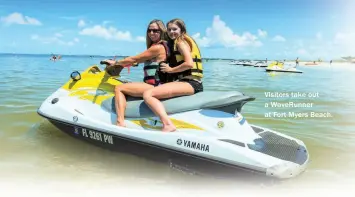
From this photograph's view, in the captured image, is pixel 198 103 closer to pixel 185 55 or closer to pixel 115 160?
pixel 185 55

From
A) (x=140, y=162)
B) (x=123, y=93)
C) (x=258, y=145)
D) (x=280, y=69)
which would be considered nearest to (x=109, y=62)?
(x=123, y=93)

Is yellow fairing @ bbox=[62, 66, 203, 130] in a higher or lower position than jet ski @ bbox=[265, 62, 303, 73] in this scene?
higher

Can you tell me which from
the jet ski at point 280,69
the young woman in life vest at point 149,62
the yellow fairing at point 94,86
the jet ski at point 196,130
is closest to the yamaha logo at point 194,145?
the jet ski at point 196,130

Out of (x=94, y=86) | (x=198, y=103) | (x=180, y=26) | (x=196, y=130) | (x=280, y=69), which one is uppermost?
(x=180, y=26)

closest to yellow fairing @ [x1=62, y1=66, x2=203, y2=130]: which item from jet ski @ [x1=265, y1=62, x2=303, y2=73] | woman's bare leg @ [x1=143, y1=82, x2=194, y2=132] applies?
woman's bare leg @ [x1=143, y1=82, x2=194, y2=132]

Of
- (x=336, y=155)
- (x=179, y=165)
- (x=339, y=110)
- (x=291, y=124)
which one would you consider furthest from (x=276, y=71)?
(x=179, y=165)

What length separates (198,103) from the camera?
370cm

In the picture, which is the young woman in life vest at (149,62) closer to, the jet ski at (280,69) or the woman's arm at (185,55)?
the woman's arm at (185,55)

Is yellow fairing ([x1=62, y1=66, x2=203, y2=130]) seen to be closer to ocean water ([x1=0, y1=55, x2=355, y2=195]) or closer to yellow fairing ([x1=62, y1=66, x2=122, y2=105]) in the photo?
yellow fairing ([x1=62, y1=66, x2=122, y2=105])

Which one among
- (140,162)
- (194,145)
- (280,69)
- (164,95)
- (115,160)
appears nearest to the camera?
(194,145)

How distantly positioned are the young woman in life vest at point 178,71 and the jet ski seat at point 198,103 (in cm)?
7

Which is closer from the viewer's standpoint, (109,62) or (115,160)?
(115,160)

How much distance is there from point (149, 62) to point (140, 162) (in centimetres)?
105

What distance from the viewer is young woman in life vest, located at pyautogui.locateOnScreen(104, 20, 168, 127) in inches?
152
